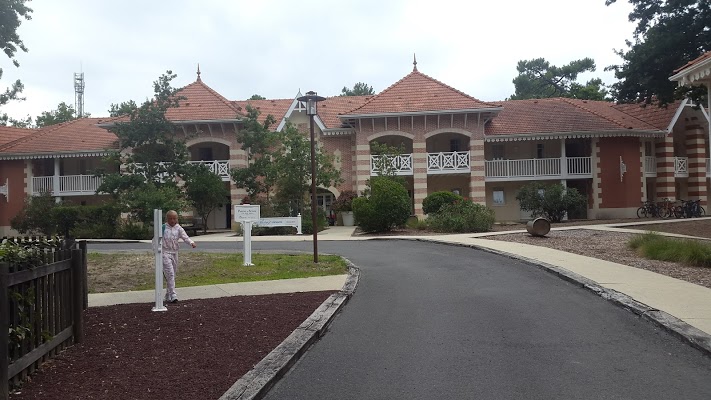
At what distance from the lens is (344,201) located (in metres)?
32.7

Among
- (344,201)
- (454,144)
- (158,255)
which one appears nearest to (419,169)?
(454,144)

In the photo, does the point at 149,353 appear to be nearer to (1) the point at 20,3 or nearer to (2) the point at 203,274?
(2) the point at 203,274

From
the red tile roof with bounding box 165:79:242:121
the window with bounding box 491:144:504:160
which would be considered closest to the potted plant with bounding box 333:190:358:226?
the red tile roof with bounding box 165:79:242:121

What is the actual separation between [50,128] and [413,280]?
3457 centimetres

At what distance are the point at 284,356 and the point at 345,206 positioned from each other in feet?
87.0

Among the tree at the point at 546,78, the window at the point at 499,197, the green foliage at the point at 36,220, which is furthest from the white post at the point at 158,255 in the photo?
the tree at the point at 546,78

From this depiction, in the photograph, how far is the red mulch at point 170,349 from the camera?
5199 millimetres

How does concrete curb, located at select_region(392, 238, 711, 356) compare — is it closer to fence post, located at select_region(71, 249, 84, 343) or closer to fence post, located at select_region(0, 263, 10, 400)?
fence post, located at select_region(0, 263, 10, 400)

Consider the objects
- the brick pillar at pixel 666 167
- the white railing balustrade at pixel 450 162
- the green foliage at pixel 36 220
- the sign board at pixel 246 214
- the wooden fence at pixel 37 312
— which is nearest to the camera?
the wooden fence at pixel 37 312

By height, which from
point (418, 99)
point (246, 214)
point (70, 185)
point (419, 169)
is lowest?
point (246, 214)

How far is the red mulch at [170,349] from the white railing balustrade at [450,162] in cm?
2403

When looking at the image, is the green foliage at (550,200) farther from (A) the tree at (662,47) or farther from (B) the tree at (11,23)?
(B) the tree at (11,23)

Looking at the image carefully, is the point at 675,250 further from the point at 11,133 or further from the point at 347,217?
the point at 11,133

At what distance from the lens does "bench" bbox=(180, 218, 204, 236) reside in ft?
97.5
